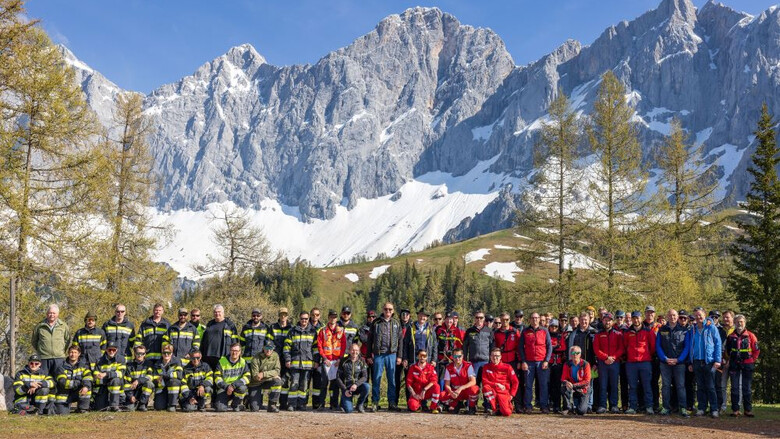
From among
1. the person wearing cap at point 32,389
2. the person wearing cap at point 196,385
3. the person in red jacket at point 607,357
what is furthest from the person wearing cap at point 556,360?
the person wearing cap at point 32,389

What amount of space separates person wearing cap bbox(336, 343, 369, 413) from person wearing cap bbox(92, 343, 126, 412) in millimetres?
4818

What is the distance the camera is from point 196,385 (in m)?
13.6

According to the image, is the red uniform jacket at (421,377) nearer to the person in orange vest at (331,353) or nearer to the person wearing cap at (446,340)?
the person wearing cap at (446,340)

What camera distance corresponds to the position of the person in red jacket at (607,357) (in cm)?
1441

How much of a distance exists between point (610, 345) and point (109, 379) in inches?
452

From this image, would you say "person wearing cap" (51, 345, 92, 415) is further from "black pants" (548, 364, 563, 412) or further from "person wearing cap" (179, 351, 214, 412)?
"black pants" (548, 364, 563, 412)

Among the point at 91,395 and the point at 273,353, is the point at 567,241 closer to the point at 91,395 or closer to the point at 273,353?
the point at 273,353

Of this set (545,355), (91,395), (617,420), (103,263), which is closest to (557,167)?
(545,355)

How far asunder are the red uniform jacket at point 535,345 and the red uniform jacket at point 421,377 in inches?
89.3

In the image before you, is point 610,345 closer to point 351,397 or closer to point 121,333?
point 351,397

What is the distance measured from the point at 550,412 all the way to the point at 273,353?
6713 mm

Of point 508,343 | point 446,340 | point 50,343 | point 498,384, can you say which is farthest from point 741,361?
point 50,343

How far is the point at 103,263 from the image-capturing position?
19.3 m

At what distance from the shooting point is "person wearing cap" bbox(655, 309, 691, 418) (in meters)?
14.0
